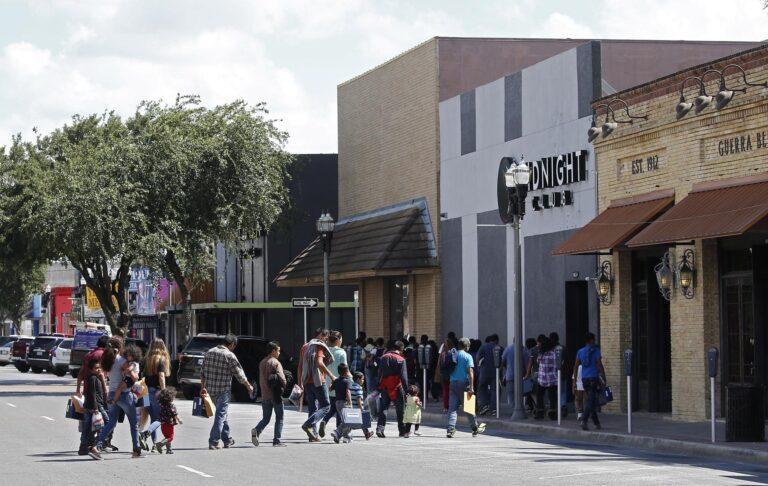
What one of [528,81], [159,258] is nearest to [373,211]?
[159,258]

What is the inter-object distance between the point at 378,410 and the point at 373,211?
19.1 meters

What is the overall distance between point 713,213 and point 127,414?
34.0 ft

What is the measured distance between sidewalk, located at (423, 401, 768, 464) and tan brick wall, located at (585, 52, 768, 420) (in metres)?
0.94

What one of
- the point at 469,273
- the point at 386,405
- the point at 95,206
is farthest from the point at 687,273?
the point at 95,206

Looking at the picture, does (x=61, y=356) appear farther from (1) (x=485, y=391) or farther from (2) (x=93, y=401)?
(2) (x=93, y=401)

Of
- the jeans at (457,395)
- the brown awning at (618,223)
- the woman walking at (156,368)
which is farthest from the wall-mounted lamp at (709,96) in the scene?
the woman walking at (156,368)

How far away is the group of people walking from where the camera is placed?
20.5 metres

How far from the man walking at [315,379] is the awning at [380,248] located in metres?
14.9

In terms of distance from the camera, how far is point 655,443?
22.2 meters

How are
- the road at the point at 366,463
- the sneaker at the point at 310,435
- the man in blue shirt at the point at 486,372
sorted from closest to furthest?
the road at the point at 366,463, the sneaker at the point at 310,435, the man in blue shirt at the point at 486,372

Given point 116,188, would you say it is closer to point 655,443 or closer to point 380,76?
point 380,76

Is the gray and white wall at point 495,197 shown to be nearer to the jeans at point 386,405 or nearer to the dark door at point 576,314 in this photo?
the dark door at point 576,314

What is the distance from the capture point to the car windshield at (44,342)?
66.1 metres

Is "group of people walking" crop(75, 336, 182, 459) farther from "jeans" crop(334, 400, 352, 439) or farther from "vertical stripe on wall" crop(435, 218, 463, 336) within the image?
"vertical stripe on wall" crop(435, 218, 463, 336)
